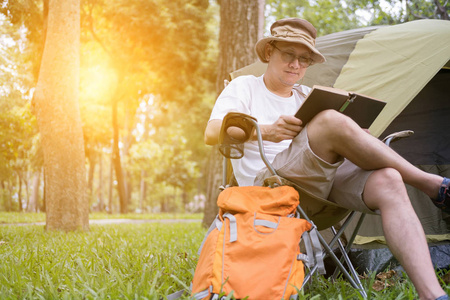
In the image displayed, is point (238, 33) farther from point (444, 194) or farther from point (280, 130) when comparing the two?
point (444, 194)

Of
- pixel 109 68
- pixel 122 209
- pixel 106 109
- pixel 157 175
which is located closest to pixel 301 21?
pixel 109 68

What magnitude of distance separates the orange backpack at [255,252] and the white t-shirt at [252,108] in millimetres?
608

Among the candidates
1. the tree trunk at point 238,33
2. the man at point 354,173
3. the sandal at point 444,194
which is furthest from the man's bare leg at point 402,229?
the tree trunk at point 238,33

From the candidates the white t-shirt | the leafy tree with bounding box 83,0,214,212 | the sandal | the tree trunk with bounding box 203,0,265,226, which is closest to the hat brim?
the white t-shirt

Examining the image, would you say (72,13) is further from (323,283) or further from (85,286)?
(323,283)

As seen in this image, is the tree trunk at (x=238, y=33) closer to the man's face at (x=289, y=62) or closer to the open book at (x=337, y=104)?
the man's face at (x=289, y=62)

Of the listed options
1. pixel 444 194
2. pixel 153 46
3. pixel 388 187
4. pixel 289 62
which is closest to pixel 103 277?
pixel 388 187

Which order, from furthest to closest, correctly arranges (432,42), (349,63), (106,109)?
(106,109)
(349,63)
(432,42)

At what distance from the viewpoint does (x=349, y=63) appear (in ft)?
12.0

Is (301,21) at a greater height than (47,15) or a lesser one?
lesser

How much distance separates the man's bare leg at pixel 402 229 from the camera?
1.76 m

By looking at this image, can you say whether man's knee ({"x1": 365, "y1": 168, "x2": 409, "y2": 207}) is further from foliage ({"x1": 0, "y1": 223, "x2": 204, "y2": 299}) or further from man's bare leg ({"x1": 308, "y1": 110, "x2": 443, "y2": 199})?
foliage ({"x1": 0, "y1": 223, "x2": 204, "y2": 299})

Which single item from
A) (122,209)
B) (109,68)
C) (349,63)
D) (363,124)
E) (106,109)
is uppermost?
(109,68)

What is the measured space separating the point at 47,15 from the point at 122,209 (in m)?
8.52
